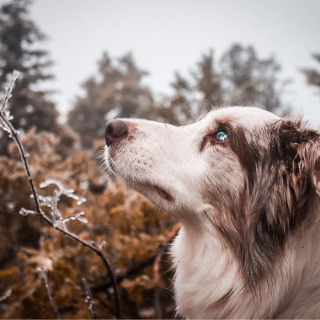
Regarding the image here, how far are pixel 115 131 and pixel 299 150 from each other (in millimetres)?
1132

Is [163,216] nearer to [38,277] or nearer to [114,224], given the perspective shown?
[114,224]

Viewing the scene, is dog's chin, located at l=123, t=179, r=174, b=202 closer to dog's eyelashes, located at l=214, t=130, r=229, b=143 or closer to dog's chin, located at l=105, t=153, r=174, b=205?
dog's chin, located at l=105, t=153, r=174, b=205

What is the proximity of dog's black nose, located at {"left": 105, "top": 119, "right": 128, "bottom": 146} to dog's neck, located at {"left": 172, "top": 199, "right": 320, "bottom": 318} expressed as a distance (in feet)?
2.48

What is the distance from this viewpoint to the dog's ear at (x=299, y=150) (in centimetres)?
160

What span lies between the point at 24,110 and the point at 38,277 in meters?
12.0

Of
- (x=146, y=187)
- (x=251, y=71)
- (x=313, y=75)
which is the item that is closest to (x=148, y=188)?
(x=146, y=187)

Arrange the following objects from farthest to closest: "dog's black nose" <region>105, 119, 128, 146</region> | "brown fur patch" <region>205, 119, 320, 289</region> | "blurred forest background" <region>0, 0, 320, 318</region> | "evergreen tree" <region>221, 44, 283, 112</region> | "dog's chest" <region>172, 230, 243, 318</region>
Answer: "evergreen tree" <region>221, 44, 283, 112</region>, "blurred forest background" <region>0, 0, 320, 318</region>, "dog's black nose" <region>105, 119, 128, 146</region>, "dog's chest" <region>172, 230, 243, 318</region>, "brown fur patch" <region>205, 119, 320, 289</region>

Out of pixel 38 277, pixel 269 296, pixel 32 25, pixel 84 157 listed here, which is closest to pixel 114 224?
pixel 38 277

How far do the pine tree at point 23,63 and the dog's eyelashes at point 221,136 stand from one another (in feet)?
40.8

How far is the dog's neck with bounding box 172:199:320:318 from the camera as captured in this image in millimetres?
1695

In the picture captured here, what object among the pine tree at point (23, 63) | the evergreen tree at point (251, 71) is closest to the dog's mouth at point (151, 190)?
the pine tree at point (23, 63)

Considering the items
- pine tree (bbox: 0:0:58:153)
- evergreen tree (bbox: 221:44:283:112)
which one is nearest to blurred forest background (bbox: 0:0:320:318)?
pine tree (bbox: 0:0:58:153)

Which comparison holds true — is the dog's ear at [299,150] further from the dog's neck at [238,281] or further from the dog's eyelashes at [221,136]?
the dog's eyelashes at [221,136]

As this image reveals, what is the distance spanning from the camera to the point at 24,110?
13492 millimetres
